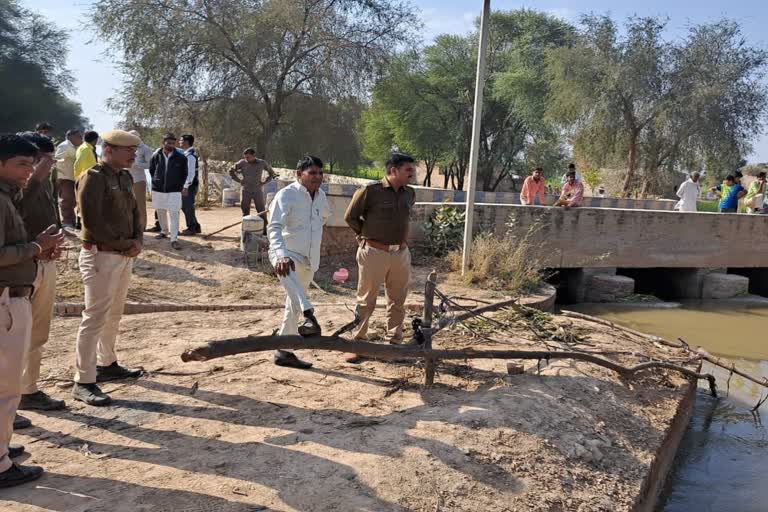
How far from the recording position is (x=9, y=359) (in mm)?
2988

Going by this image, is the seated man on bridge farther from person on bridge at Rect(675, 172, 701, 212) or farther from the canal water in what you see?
person on bridge at Rect(675, 172, 701, 212)

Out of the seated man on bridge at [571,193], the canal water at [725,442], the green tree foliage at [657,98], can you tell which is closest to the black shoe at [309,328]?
the canal water at [725,442]

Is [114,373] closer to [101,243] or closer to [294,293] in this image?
[101,243]

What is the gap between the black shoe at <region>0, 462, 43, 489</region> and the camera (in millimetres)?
2971

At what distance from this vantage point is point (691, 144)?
2136 centimetres

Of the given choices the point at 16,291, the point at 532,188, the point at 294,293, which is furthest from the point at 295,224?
the point at 532,188

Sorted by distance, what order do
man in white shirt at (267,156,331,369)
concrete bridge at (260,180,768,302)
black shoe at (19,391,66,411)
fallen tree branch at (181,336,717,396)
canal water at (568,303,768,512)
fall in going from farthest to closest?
concrete bridge at (260,180,768,302), canal water at (568,303,768,512), man in white shirt at (267,156,331,369), black shoe at (19,391,66,411), fallen tree branch at (181,336,717,396)

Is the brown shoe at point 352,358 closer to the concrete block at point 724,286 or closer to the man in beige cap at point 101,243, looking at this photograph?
the man in beige cap at point 101,243

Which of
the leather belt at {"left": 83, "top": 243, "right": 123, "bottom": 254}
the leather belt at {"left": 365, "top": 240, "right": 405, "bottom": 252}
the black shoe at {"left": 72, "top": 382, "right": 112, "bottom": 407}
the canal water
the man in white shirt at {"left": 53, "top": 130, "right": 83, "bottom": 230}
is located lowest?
the canal water

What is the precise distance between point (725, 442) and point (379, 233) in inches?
162

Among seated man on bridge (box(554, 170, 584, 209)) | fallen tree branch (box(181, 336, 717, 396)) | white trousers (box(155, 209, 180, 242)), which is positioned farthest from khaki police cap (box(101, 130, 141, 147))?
seated man on bridge (box(554, 170, 584, 209))

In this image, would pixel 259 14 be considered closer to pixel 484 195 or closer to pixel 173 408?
pixel 484 195

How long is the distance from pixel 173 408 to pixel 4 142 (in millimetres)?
1993

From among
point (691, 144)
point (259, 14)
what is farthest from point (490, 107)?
point (259, 14)
